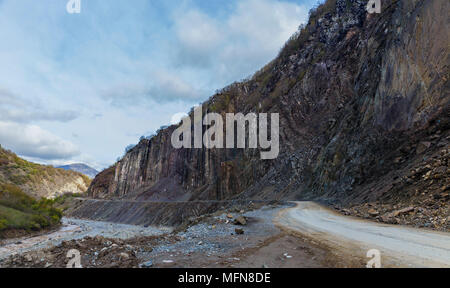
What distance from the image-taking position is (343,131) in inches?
1172

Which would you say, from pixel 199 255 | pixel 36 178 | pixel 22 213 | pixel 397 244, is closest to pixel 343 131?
pixel 397 244

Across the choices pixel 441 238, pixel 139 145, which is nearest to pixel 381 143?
pixel 441 238

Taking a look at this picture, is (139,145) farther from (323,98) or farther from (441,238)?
(441,238)

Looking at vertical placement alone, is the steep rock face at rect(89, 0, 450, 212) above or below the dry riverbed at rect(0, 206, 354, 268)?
above

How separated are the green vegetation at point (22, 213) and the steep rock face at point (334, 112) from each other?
22.3 meters

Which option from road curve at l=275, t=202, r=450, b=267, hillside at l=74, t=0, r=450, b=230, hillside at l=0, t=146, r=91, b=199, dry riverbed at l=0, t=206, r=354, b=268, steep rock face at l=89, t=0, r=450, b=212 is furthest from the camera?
hillside at l=0, t=146, r=91, b=199

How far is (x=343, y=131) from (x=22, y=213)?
4865cm

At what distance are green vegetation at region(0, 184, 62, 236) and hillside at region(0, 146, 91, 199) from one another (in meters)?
30.6

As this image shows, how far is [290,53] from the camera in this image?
56.2 m

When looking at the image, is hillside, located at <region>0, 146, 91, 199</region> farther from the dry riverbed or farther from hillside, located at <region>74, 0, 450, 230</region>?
the dry riverbed

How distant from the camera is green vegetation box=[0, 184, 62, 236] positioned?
119 feet

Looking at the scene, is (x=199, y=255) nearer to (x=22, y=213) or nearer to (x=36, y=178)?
(x=22, y=213)

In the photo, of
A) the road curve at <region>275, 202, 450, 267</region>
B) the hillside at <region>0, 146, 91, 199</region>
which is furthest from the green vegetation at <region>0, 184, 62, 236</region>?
the road curve at <region>275, 202, 450, 267</region>
